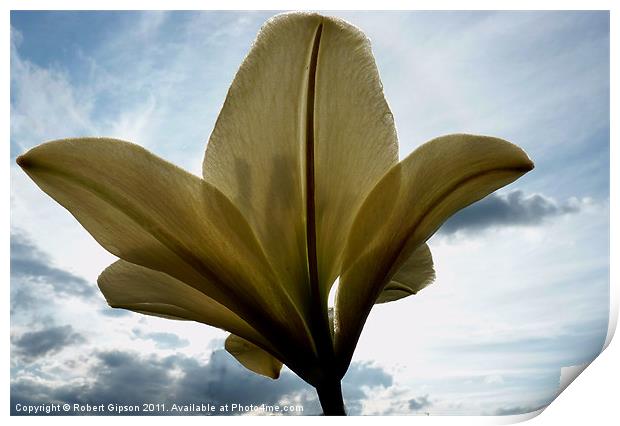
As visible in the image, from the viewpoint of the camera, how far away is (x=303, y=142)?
0.88 feet

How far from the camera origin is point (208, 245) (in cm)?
26

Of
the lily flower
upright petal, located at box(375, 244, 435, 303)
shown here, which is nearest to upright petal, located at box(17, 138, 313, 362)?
the lily flower

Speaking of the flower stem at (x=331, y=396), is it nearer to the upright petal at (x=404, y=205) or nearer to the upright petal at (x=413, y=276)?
the upright petal at (x=404, y=205)

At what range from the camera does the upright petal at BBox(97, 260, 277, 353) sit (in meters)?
0.28

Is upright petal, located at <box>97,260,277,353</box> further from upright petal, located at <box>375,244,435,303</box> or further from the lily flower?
upright petal, located at <box>375,244,435,303</box>

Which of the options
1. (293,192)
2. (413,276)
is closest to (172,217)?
(293,192)

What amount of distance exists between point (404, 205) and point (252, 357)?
0.14 metres

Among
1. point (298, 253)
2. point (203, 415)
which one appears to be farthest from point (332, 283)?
point (203, 415)

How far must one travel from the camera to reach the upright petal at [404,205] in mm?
260

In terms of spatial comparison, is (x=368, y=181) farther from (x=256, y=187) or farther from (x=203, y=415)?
(x=203, y=415)

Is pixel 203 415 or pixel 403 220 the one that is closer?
pixel 403 220

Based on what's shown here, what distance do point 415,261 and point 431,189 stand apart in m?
0.10

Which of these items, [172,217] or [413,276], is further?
[413,276]

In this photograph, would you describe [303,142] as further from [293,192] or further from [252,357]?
[252,357]
